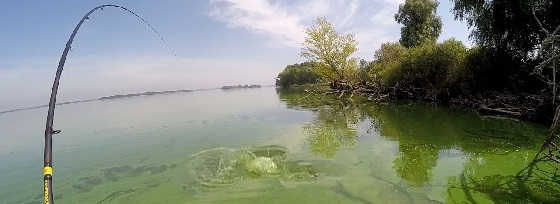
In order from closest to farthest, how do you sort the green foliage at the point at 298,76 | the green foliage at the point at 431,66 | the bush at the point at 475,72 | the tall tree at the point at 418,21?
the bush at the point at 475,72 < the green foliage at the point at 431,66 < the tall tree at the point at 418,21 < the green foliage at the point at 298,76

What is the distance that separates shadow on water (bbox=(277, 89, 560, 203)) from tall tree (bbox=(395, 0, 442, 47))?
1102 inches

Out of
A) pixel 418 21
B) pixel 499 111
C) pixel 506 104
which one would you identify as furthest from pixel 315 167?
pixel 418 21

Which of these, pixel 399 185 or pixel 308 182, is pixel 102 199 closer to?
pixel 308 182

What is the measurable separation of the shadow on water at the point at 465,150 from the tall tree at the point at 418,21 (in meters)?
28.0

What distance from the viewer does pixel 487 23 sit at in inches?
712

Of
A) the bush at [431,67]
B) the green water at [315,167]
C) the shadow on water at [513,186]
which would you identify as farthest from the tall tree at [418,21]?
the shadow on water at [513,186]

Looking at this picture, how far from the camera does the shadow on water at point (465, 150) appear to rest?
20.8 feet

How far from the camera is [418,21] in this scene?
4341cm

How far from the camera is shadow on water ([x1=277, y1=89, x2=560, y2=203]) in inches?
249

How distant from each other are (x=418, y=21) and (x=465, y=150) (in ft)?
123

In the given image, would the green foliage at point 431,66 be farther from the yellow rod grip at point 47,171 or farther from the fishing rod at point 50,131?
the yellow rod grip at point 47,171

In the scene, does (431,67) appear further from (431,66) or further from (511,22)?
(511,22)

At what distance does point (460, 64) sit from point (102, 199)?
1979 cm

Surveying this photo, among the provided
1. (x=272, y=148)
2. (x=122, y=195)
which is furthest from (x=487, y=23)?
(x=122, y=195)
